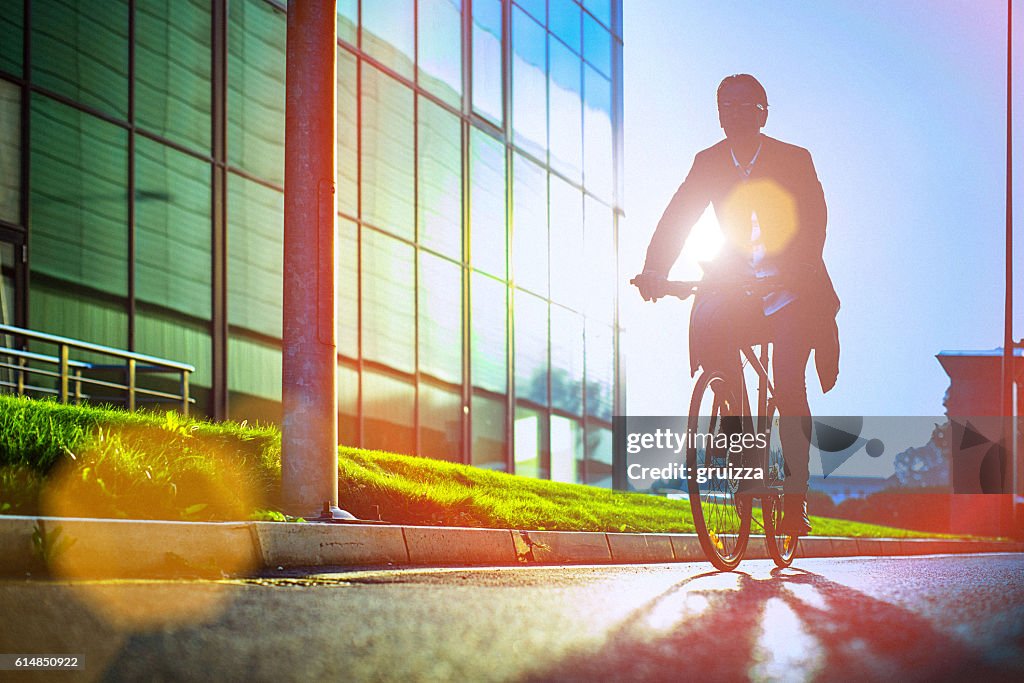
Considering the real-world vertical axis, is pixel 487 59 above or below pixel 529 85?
above

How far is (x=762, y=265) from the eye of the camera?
7141 millimetres

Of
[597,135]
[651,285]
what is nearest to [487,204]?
[597,135]

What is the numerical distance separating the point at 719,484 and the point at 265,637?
3474mm

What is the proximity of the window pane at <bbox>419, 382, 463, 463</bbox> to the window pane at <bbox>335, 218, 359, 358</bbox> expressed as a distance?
95.3 inches

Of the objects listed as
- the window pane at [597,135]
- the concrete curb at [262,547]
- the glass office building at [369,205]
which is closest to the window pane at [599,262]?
the glass office building at [369,205]

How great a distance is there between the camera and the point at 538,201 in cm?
2861

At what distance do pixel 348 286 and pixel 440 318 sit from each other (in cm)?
301

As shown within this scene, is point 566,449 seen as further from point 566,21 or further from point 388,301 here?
point 566,21

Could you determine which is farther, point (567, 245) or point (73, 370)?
point (567, 245)

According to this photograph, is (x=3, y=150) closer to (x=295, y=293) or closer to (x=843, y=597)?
(x=295, y=293)

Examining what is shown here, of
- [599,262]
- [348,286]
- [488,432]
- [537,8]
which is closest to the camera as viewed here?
[348,286]

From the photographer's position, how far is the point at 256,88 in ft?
66.5

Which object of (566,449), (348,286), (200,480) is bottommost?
(566,449)

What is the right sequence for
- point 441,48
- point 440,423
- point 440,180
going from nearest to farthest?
point 440,423 → point 440,180 → point 441,48
